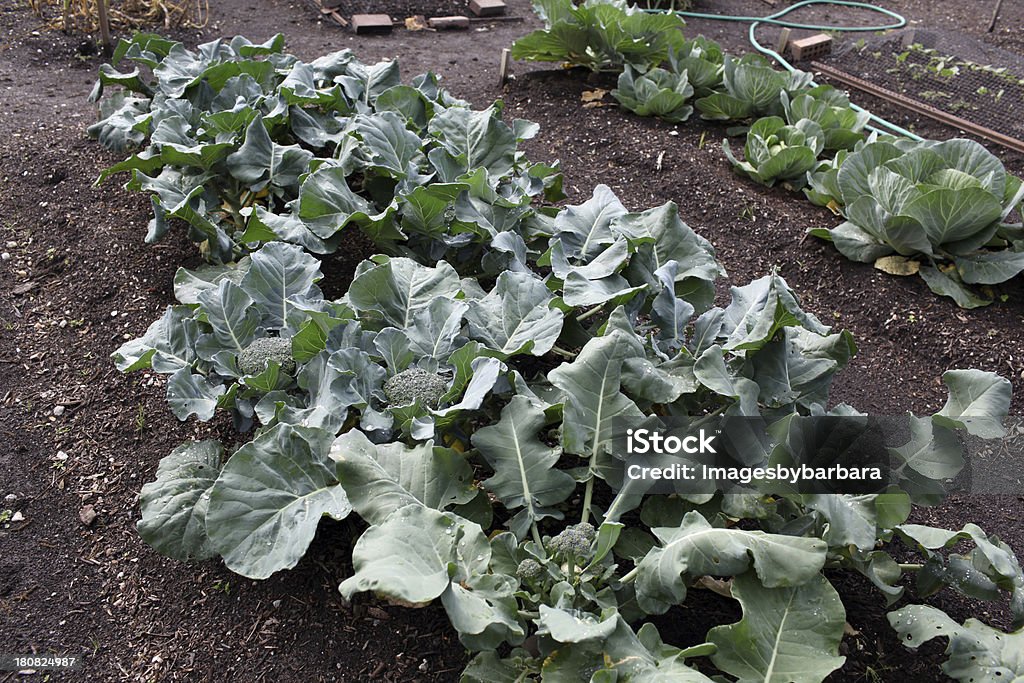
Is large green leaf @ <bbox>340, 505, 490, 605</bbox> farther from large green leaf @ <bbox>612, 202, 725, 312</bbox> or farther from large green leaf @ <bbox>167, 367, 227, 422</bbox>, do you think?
large green leaf @ <bbox>612, 202, 725, 312</bbox>

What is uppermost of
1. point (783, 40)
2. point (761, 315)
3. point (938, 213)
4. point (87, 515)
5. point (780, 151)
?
point (761, 315)

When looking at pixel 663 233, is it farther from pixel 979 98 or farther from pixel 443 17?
pixel 443 17

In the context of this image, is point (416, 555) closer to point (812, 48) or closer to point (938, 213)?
point (938, 213)

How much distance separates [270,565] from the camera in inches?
85.0

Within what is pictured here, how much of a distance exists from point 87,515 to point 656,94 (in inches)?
157

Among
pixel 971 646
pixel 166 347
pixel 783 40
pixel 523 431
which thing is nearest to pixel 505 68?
pixel 783 40

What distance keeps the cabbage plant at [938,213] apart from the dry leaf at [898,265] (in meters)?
0.04

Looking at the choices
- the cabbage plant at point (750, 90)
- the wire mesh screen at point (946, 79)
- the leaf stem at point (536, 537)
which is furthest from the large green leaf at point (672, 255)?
the wire mesh screen at point (946, 79)

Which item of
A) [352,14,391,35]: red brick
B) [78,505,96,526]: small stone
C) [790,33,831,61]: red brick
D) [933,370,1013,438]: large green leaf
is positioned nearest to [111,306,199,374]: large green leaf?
[78,505,96,526]: small stone

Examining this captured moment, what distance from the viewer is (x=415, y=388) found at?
8.39ft

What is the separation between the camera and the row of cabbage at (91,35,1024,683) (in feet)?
6.73

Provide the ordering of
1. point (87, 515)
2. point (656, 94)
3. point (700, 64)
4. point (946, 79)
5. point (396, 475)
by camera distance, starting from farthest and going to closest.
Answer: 1. point (946, 79)
2. point (700, 64)
3. point (656, 94)
4. point (87, 515)
5. point (396, 475)

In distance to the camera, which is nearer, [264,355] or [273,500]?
[273,500]

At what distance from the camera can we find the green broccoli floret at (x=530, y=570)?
2.18 meters
